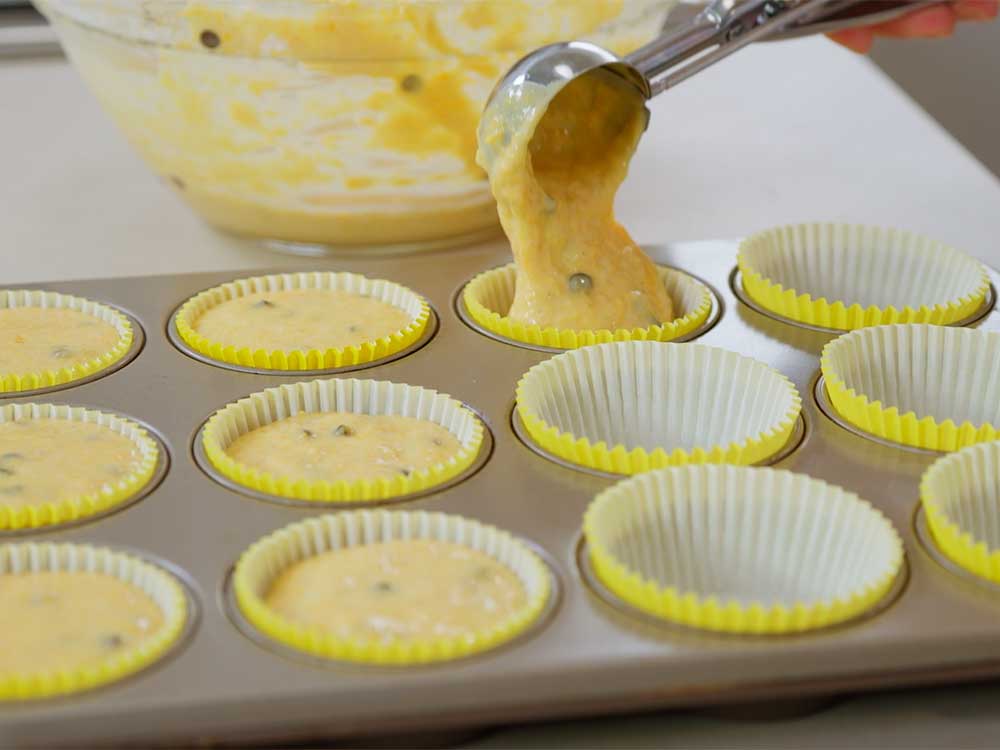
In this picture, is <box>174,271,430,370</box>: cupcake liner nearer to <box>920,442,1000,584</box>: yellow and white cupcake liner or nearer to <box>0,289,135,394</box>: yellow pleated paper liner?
<box>0,289,135,394</box>: yellow pleated paper liner

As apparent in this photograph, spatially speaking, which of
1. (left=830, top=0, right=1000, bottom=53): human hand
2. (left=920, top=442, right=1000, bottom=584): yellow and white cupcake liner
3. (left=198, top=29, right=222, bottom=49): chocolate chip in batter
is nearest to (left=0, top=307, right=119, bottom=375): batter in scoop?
(left=198, top=29, right=222, bottom=49): chocolate chip in batter

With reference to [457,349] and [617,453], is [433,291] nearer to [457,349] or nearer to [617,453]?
[457,349]

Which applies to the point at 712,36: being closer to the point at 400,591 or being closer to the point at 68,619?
the point at 400,591

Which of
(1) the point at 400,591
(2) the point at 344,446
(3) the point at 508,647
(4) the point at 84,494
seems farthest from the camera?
(2) the point at 344,446

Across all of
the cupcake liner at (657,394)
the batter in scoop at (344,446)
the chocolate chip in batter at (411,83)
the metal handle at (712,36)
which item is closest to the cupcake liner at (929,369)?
the cupcake liner at (657,394)

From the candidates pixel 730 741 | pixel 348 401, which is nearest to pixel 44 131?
pixel 348 401

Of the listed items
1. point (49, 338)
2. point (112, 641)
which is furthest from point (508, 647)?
point (49, 338)
